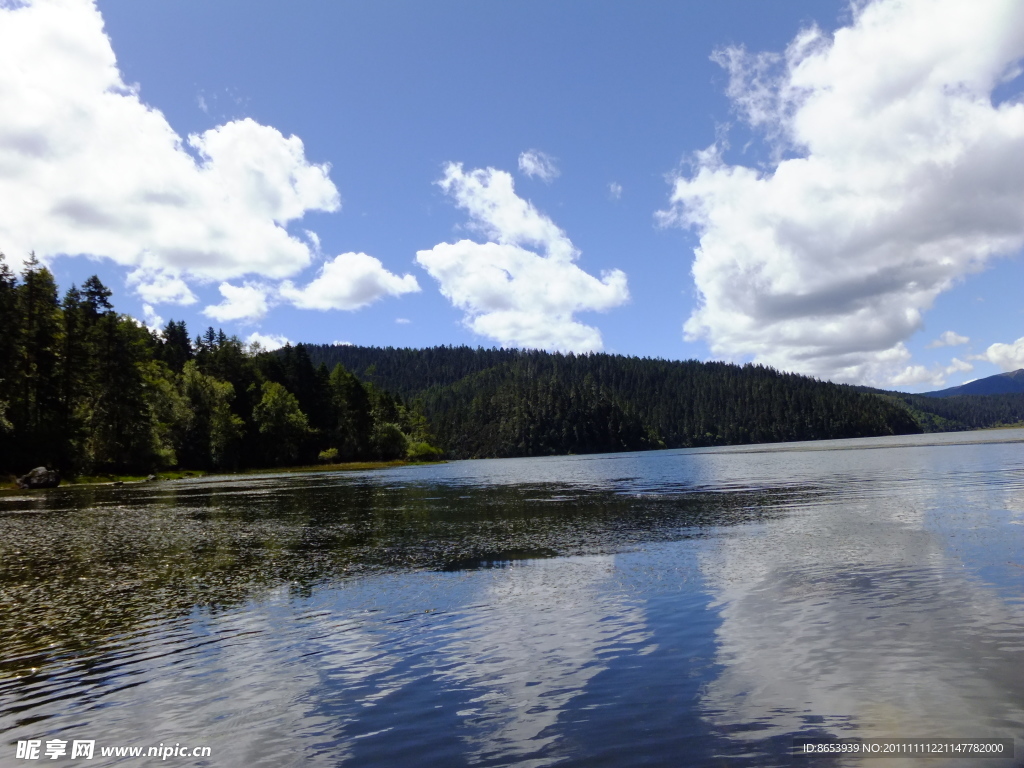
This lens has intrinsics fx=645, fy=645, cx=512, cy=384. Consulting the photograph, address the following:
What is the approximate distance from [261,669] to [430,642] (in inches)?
148

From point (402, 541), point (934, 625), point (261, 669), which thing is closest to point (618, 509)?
point (402, 541)

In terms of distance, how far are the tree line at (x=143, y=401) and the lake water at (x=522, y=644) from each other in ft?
223

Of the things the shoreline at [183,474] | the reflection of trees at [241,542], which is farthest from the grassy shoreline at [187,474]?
the reflection of trees at [241,542]

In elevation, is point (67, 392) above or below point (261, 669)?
above

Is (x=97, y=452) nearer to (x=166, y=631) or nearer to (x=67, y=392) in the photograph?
(x=67, y=392)

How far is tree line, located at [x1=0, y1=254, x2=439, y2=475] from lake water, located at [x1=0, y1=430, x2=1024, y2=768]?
223 ft

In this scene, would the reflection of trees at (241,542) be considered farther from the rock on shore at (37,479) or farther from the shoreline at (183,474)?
the shoreline at (183,474)

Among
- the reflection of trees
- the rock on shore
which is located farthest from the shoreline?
the reflection of trees

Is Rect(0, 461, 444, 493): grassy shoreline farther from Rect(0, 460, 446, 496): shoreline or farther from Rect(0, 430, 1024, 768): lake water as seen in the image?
Rect(0, 430, 1024, 768): lake water

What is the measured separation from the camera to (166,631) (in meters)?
16.8

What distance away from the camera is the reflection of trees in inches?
766

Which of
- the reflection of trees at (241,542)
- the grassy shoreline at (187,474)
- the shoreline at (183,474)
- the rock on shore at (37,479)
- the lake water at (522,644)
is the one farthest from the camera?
the grassy shoreline at (187,474)

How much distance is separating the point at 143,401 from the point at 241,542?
299 feet

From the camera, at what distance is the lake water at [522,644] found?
33.7ft
